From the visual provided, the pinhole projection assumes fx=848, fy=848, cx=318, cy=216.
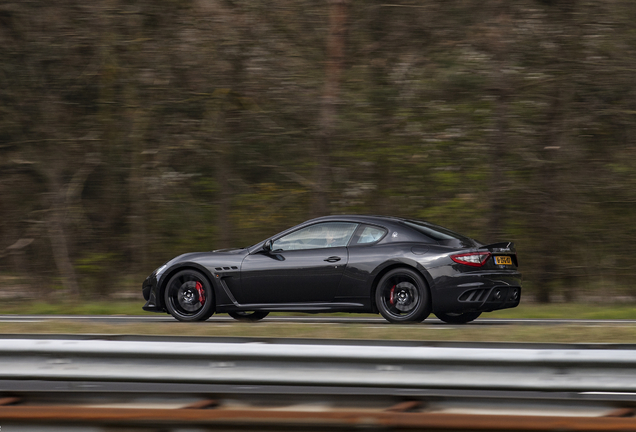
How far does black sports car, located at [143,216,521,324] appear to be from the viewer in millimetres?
9297

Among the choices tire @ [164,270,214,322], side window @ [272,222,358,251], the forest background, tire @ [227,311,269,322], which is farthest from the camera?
the forest background

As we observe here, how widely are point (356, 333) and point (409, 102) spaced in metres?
7.06

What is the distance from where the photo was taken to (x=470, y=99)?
14.5 m

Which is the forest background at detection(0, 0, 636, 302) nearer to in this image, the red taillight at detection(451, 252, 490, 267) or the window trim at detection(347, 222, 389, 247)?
the window trim at detection(347, 222, 389, 247)

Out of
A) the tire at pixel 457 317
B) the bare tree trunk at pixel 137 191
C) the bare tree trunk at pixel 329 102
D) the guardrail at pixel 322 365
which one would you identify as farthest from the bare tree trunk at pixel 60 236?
the guardrail at pixel 322 365

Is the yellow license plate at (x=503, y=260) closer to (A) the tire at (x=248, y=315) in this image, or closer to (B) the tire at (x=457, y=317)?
(B) the tire at (x=457, y=317)

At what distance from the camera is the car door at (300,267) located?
32.1ft

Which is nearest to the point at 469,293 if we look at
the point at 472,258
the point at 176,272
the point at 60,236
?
the point at 472,258

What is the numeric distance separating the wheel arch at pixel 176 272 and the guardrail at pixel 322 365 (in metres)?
4.64

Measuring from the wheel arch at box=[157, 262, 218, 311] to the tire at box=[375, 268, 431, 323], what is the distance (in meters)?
2.06

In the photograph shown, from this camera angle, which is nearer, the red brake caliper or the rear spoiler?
the rear spoiler

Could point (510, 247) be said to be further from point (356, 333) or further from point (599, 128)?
point (599, 128)

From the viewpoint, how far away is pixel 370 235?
9820 mm

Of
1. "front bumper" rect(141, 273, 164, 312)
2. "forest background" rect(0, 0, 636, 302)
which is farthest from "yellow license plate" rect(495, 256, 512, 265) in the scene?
"forest background" rect(0, 0, 636, 302)
